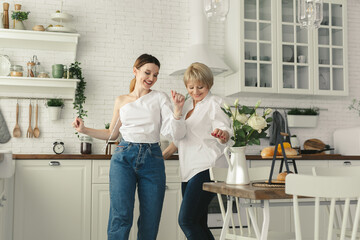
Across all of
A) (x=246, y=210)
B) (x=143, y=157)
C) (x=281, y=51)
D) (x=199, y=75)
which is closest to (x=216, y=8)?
(x=199, y=75)

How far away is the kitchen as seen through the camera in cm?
462

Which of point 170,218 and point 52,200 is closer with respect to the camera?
point 52,200

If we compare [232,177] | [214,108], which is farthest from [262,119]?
[214,108]

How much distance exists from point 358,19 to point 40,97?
13.3 ft

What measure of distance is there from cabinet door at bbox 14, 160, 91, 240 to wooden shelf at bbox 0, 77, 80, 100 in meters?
0.85

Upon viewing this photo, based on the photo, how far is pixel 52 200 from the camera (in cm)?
391

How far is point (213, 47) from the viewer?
17.1 feet

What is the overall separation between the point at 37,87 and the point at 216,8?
2600mm

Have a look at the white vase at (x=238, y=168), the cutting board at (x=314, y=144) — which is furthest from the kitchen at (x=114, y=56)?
the white vase at (x=238, y=168)

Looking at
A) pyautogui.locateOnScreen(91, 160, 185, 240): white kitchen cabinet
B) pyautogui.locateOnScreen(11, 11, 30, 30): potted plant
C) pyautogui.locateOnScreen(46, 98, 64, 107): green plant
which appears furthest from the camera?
pyautogui.locateOnScreen(46, 98, 64, 107): green plant

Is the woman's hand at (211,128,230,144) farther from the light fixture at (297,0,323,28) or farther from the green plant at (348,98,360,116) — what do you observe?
the green plant at (348,98,360,116)

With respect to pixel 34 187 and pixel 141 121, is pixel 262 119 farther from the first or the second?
pixel 34 187

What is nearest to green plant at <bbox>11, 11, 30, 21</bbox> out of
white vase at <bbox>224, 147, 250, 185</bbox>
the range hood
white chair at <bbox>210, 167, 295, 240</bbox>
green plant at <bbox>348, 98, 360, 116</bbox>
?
the range hood

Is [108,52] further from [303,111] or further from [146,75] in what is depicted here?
[303,111]
